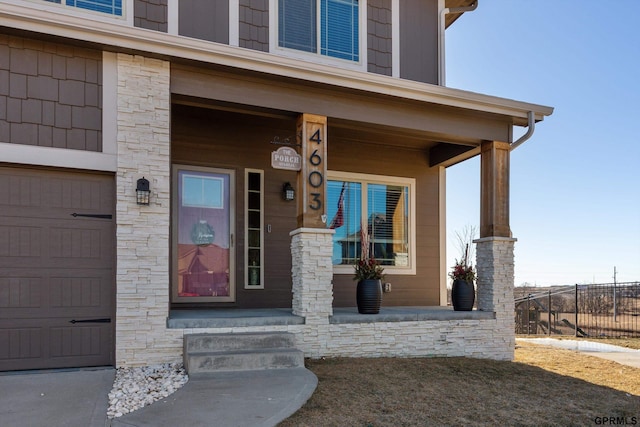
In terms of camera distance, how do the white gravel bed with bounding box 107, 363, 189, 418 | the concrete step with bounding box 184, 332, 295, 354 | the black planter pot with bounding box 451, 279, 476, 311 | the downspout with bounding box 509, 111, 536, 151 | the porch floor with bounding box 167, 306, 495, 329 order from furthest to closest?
the black planter pot with bounding box 451, 279, 476, 311 < the downspout with bounding box 509, 111, 536, 151 < the porch floor with bounding box 167, 306, 495, 329 < the concrete step with bounding box 184, 332, 295, 354 < the white gravel bed with bounding box 107, 363, 189, 418

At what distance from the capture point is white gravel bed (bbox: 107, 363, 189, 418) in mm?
3689

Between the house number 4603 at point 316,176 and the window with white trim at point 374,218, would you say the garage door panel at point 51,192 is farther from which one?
the window with white trim at point 374,218

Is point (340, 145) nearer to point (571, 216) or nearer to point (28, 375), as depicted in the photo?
point (28, 375)

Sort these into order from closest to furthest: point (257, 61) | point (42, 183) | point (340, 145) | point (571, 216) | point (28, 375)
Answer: point (28, 375)
point (42, 183)
point (257, 61)
point (340, 145)
point (571, 216)

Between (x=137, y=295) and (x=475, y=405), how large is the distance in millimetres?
3338

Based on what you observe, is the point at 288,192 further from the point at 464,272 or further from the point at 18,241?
the point at 18,241

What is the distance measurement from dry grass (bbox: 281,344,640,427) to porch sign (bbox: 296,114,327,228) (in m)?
1.63

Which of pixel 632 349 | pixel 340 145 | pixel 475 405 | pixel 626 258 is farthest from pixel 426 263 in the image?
pixel 626 258

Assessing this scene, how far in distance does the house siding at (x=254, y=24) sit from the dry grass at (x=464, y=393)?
3.89 m

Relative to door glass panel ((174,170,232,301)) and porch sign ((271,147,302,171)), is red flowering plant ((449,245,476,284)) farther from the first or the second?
door glass panel ((174,170,232,301))

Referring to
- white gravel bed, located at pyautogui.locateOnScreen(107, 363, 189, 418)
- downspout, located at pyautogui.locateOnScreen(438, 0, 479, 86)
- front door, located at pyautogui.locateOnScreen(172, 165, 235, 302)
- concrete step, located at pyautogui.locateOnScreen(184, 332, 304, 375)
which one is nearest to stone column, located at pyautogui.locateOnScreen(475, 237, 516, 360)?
downspout, located at pyautogui.locateOnScreen(438, 0, 479, 86)

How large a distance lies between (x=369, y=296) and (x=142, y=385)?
2853 millimetres

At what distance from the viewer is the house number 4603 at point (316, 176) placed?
5684 millimetres

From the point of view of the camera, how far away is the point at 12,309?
15.1 ft
